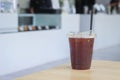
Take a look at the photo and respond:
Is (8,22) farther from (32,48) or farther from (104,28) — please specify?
(104,28)

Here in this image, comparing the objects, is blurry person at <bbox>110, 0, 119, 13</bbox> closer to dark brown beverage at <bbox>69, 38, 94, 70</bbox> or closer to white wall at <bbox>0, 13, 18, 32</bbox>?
white wall at <bbox>0, 13, 18, 32</bbox>

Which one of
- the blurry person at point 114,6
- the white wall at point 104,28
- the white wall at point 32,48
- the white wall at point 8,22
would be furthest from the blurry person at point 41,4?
the blurry person at point 114,6

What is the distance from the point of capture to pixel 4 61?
13.5ft

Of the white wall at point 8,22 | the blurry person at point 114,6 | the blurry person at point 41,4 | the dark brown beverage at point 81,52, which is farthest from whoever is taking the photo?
the blurry person at point 114,6

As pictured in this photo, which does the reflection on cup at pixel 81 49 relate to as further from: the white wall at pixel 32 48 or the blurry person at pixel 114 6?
the blurry person at pixel 114 6

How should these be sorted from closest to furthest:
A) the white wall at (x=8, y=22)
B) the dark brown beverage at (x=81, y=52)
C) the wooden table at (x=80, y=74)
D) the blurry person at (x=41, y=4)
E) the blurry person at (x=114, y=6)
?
the wooden table at (x=80, y=74) → the dark brown beverage at (x=81, y=52) → the white wall at (x=8, y=22) → the blurry person at (x=41, y=4) → the blurry person at (x=114, y=6)

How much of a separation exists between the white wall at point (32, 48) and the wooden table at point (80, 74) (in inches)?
115

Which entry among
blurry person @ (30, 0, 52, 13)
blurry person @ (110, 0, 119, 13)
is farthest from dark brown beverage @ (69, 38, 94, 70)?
blurry person @ (110, 0, 119, 13)

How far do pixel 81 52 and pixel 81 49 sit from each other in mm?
13

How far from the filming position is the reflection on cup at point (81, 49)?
1.26m

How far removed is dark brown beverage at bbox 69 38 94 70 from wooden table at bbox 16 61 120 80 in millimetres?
32

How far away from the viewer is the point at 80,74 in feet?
3.90

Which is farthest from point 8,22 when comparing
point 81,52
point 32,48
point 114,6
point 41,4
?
point 114,6

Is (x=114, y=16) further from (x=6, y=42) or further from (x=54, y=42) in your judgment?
(x=6, y=42)
